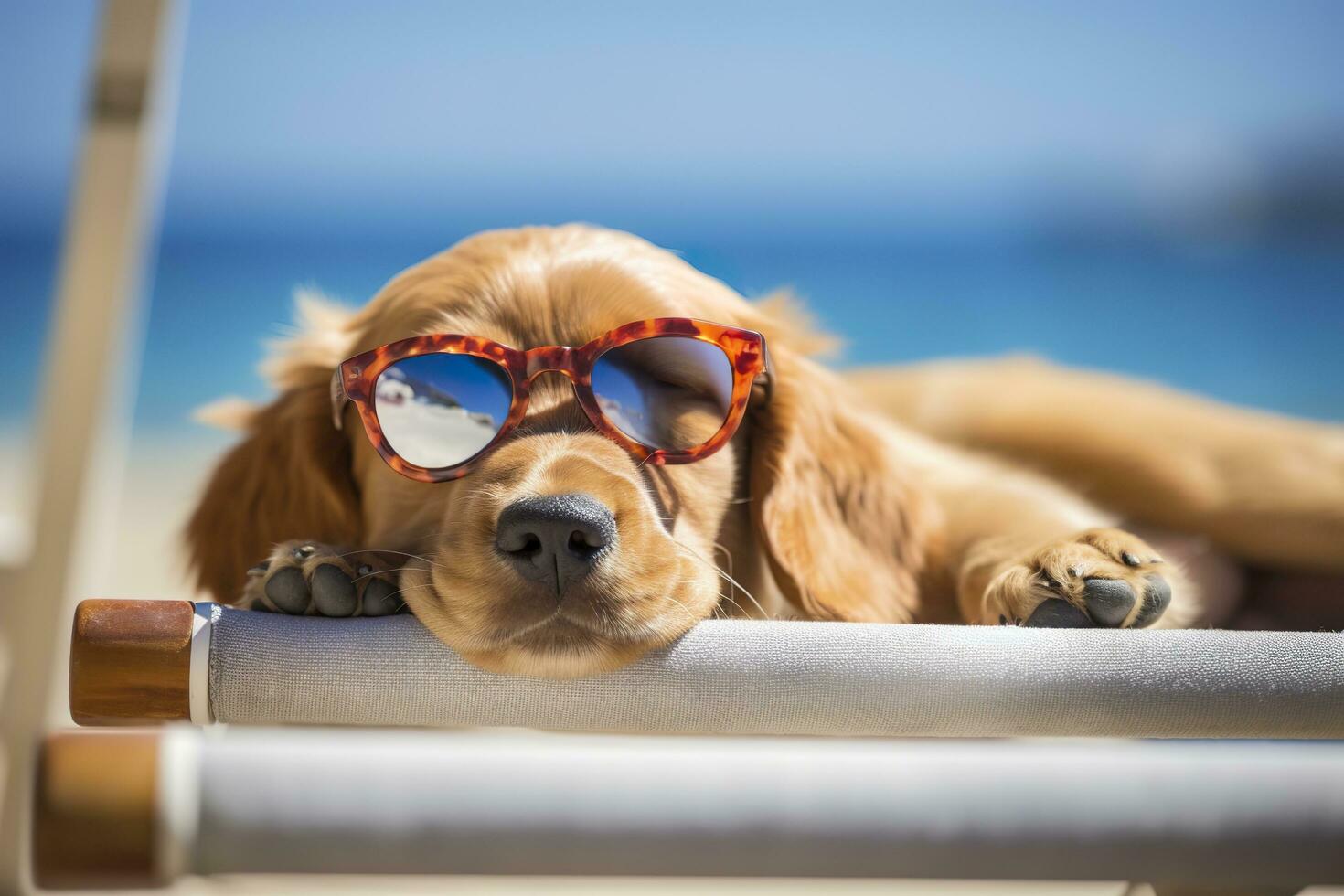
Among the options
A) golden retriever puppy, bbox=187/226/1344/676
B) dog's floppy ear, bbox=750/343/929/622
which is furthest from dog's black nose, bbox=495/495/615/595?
dog's floppy ear, bbox=750/343/929/622

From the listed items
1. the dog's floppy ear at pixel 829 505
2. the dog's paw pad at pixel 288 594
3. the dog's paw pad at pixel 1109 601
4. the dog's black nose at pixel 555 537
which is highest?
the dog's floppy ear at pixel 829 505

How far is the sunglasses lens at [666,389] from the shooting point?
1656mm

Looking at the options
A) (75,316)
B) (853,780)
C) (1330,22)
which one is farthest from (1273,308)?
(75,316)

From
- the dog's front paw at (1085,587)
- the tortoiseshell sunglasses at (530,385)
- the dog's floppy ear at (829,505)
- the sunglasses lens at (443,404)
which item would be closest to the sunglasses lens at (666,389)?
the tortoiseshell sunglasses at (530,385)

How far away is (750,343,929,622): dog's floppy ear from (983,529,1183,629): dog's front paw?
308 millimetres

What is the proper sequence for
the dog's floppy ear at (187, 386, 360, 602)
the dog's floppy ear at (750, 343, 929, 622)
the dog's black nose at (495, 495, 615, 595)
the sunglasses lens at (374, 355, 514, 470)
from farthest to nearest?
the dog's floppy ear at (187, 386, 360, 602) → the dog's floppy ear at (750, 343, 929, 622) → the sunglasses lens at (374, 355, 514, 470) → the dog's black nose at (495, 495, 615, 595)

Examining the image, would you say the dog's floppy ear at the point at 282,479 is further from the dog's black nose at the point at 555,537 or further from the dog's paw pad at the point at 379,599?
the dog's black nose at the point at 555,537

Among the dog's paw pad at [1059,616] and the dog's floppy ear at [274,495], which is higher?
Result: the dog's floppy ear at [274,495]

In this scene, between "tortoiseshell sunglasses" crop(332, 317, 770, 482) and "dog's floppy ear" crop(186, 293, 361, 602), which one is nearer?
"tortoiseshell sunglasses" crop(332, 317, 770, 482)

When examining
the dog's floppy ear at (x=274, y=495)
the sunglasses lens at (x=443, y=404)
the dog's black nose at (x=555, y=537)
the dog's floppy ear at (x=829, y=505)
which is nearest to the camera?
the dog's black nose at (x=555, y=537)

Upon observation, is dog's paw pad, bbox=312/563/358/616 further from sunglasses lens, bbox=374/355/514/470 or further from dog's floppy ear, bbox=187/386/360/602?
dog's floppy ear, bbox=187/386/360/602

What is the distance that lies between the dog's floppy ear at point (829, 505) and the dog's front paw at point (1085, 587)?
308mm

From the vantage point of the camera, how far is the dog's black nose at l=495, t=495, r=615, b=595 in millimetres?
1434

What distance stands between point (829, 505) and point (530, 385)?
2.41ft
